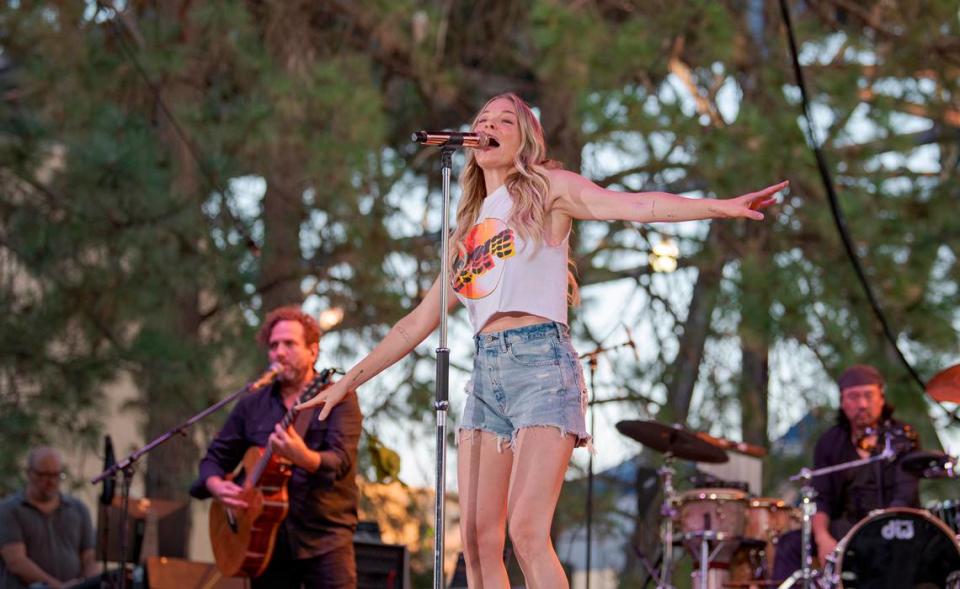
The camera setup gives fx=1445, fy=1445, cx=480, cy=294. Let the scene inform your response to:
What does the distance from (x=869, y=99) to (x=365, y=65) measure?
147 inches

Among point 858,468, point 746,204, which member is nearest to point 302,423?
point 746,204

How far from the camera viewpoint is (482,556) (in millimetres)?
4074

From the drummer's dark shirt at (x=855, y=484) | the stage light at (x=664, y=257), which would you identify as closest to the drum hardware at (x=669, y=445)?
the drummer's dark shirt at (x=855, y=484)

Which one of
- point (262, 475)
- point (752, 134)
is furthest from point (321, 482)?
point (752, 134)

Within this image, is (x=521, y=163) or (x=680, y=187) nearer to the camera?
(x=521, y=163)

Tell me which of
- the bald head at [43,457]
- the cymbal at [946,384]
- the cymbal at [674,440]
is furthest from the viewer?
→ the bald head at [43,457]

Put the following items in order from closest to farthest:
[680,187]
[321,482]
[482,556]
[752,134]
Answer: [482,556], [321,482], [752,134], [680,187]

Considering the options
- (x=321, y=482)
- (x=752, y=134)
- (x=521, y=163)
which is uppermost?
(x=752, y=134)

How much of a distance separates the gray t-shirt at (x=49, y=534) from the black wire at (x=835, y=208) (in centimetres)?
518

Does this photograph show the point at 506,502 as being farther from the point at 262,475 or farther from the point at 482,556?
the point at 262,475

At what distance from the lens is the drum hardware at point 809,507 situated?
24.0 ft

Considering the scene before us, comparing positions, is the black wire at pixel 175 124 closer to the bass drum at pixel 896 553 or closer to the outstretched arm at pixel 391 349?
the bass drum at pixel 896 553

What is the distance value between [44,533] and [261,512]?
320cm

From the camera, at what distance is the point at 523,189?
4.25 m
